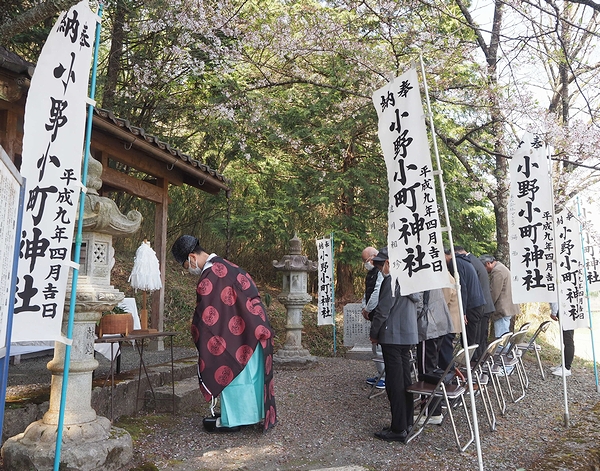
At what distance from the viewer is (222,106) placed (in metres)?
10.7

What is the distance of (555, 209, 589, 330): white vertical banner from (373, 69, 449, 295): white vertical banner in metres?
3.90

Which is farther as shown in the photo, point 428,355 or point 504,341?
point 504,341

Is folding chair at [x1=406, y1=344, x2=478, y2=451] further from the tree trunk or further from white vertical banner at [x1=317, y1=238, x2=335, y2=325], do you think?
the tree trunk

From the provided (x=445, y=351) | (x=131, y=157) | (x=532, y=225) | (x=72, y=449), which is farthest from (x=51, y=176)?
(x=532, y=225)

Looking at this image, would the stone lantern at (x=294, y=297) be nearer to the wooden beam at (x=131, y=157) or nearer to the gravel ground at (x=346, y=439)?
the gravel ground at (x=346, y=439)

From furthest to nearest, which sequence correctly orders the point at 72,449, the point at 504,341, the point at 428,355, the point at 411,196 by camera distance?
1. the point at 504,341
2. the point at 428,355
3. the point at 411,196
4. the point at 72,449

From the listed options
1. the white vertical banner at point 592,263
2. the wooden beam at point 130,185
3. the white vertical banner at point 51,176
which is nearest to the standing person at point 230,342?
the white vertical banner at point 51,176

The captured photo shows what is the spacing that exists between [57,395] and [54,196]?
1540 mm

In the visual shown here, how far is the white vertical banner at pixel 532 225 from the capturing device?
20.4 feet

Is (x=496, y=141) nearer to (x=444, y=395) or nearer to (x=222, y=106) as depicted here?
(x=222, y=106)

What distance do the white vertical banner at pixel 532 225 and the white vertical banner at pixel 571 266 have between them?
1024 mm

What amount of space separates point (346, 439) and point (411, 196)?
246 centimetres

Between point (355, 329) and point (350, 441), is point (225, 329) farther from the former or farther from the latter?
point (355, 329)

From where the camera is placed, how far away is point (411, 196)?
4.29 m
